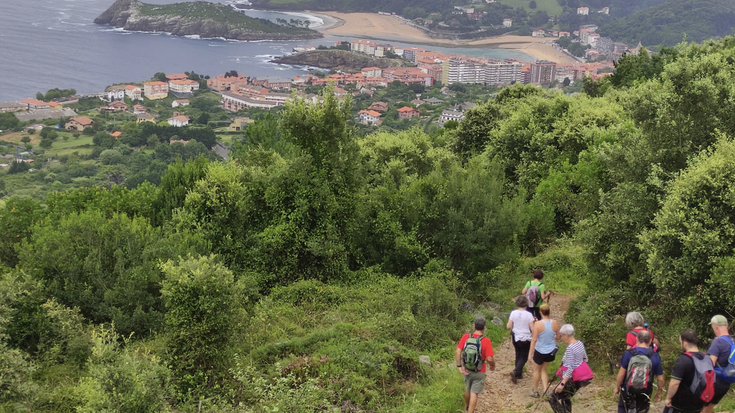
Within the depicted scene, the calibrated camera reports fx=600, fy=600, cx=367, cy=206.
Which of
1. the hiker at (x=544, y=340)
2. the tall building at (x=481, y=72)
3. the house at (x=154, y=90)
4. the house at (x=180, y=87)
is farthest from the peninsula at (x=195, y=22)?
the hiker at (x=544, y=340)

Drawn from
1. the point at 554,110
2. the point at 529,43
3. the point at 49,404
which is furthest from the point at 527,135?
the point at 529,43

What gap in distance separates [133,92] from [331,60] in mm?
38801

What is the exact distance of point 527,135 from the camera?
19.1 m

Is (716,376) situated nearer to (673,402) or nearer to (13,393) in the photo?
(673,402)

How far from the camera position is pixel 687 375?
5.59m

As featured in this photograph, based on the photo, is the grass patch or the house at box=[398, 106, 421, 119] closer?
the grass patch

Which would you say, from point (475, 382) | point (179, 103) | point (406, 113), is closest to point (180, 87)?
point (179, 103)

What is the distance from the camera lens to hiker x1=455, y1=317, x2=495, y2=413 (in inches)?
258

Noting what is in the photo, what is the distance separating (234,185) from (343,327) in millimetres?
4668

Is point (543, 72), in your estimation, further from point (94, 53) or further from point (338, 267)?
point (338, 267)

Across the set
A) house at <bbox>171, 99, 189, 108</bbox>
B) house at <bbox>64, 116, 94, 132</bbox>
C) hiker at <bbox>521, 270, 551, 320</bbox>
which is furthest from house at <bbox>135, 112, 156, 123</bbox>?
hiker at <bbox>521, 270, 551, 320</bbox>

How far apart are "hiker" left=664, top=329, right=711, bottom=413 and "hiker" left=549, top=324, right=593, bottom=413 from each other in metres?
0.89

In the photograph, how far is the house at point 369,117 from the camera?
79.8 meters

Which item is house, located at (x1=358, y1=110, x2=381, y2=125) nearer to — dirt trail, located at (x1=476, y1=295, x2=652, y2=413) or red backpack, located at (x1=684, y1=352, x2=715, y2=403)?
dirt trail, located at (x1=476, y1=295, x2=652, y2=413)
